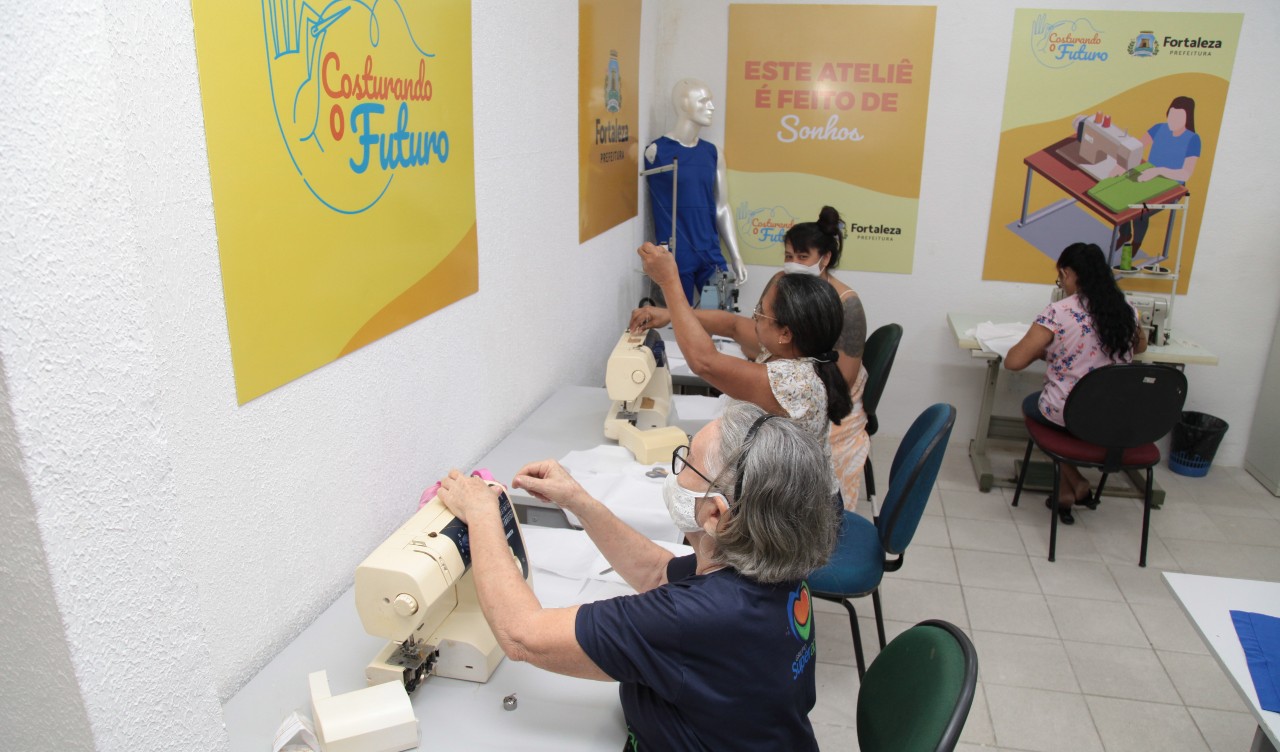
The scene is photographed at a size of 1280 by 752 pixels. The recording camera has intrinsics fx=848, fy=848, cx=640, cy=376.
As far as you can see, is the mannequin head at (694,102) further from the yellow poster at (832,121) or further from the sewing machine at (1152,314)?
the sewing machine at (1152,314)

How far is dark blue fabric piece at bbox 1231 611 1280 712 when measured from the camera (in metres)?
1.54

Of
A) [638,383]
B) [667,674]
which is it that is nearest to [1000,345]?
[638,383]

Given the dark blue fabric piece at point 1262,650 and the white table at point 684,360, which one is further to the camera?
the white table at point 684,360

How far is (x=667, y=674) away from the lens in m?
1.26

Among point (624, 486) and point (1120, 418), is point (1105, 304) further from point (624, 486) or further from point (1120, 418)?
point (624, 486)

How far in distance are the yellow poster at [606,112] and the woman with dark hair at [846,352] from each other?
81 cm

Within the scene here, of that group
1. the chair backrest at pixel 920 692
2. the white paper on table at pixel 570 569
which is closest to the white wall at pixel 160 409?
the white paper on table at pixel 570 569

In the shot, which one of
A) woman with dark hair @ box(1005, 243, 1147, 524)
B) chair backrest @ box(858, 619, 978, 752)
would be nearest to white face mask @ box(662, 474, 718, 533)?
chair backrest @ box(858, 619, 978, 752)

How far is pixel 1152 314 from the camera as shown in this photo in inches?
155

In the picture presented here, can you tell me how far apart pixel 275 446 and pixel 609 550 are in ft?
2.16

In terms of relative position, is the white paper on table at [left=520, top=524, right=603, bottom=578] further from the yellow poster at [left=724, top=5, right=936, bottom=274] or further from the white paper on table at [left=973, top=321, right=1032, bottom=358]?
the yellow poster at [left=724, top=5, right=936, bottom=274]

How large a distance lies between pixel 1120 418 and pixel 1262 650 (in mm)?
1817

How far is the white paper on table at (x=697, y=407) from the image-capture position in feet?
9.37

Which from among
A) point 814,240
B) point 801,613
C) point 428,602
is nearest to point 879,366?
point 814,240
